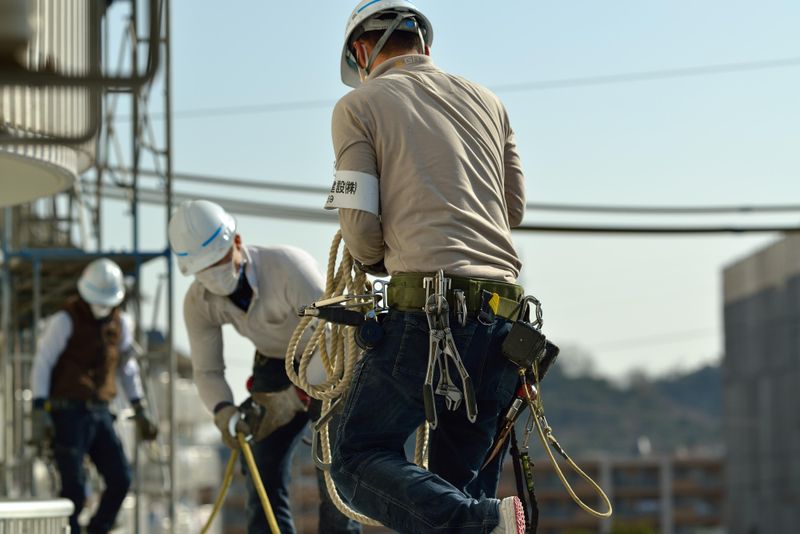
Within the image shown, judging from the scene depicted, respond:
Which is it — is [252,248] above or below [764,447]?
above

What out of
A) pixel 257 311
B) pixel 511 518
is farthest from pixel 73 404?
pixel 511 518

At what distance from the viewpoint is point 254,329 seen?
7238 millimetres

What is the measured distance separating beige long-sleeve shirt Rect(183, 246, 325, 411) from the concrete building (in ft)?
186

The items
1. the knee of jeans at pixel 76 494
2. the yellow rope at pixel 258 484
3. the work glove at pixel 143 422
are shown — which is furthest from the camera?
the work glove at pixel 143 422

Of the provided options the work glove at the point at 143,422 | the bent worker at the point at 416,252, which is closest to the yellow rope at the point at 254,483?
the bent worker at the point at 416,252

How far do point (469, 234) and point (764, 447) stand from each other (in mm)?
63487

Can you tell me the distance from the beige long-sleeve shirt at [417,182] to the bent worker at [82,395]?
540 cm

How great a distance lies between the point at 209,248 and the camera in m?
7.08

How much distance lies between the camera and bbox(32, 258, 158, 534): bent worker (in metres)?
10.3

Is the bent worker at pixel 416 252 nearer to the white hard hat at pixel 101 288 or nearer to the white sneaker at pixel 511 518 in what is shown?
the white sneaker at pixel 511 518

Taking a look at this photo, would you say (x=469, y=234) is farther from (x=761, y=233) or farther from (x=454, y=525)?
(x=761, y=233)

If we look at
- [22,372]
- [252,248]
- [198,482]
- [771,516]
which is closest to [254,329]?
[252,248]

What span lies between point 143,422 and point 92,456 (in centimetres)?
69

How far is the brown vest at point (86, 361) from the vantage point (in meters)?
10.3
